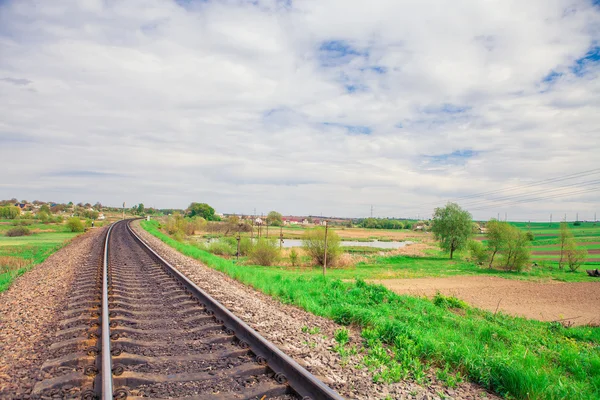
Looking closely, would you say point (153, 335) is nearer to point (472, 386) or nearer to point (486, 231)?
point (472, 386)

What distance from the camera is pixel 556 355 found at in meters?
7.86

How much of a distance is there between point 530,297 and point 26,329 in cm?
2769

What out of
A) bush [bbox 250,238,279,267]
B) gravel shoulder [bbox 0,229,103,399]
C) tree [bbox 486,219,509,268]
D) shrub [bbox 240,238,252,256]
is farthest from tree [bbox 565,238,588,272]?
gravel shoulder [bbox 0,229,103,399]

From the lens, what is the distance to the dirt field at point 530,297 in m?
18.4

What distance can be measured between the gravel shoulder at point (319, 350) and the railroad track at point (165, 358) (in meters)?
0.39

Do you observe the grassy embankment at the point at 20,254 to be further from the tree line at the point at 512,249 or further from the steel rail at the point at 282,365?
the tree line at the point at 512,249

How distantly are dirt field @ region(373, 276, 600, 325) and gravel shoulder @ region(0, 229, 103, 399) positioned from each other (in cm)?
1652

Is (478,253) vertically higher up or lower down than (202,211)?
lower down

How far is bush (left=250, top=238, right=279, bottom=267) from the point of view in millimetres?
35094

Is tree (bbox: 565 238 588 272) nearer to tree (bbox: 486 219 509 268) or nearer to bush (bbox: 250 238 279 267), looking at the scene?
tree (bbox: 486 219 509 268)

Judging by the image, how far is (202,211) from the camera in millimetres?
126812

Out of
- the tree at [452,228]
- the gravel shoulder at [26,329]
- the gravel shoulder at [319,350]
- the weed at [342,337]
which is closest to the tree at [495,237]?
the tree at [452,228]

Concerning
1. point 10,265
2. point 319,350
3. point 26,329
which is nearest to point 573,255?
point 319,350

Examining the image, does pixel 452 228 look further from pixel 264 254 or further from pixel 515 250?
pixel 264 254
